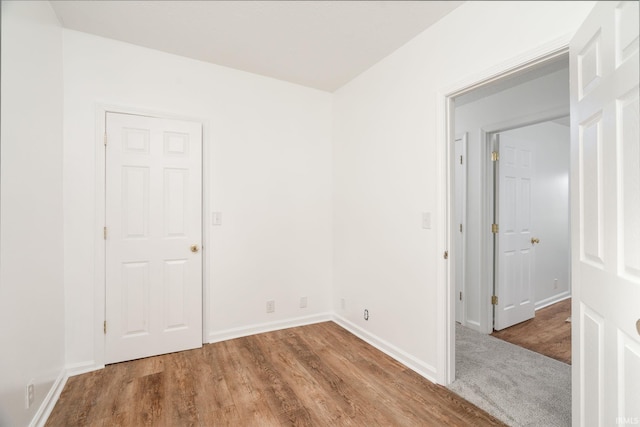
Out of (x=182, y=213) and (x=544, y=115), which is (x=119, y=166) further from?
(x=544, y=115)

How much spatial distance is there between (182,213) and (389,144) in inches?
75.5

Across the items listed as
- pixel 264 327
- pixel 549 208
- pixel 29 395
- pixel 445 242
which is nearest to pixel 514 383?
pixel 445 242

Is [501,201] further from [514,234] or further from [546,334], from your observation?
[546,334]

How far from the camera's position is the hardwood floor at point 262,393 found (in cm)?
171

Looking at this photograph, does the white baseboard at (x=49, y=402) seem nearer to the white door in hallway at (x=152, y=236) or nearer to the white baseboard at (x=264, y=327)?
the white door in hallway at (x=152, y=236)

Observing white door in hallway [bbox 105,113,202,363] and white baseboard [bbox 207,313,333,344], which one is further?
white baseboard [bbox 207,313,333,344]

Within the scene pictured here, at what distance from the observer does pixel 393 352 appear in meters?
2.46

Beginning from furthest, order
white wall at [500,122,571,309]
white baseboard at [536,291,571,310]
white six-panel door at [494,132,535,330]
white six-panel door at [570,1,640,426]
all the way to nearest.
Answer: white baseboard at [536,291,571,310] → white wall at [500,122,571,309] → white six-panel door at [494,132,535,330] → white six-panel door at [570,1,640,426]

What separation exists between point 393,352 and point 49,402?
2384 mm

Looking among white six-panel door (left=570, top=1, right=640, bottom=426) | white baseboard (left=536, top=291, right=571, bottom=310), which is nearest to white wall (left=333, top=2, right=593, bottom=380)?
white six-panel door (left=570, top=1, right=640, bottom=426)

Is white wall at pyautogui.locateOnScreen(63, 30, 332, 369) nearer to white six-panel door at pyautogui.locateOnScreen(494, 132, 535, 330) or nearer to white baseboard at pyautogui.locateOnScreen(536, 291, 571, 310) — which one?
white six-panel door at pyautogui.locateOnScreen(494, 132, 535, 330)

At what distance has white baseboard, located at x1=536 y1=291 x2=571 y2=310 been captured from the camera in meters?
3.72

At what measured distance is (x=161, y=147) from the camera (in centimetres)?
251

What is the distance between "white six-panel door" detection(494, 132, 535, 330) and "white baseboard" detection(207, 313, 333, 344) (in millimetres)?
1879
